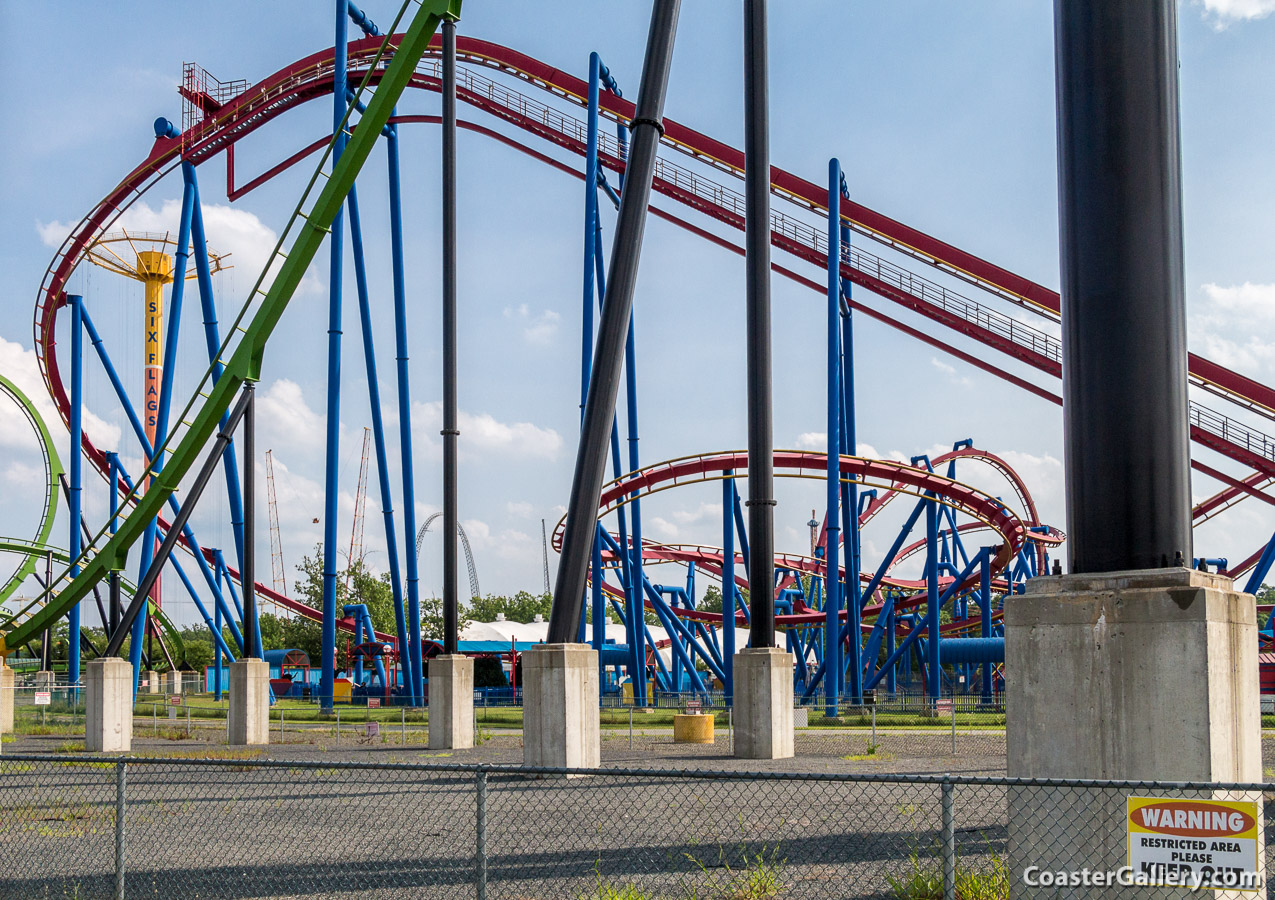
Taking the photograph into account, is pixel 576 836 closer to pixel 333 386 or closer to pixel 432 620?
pixel 333 386

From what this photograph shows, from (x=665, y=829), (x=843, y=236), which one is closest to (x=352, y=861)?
(x=665, y=829)

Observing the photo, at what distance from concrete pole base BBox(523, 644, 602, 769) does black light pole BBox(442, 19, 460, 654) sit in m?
5.52

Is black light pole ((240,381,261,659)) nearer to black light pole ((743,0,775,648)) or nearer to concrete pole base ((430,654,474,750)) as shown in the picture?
concrete pole base ((430,654,474,750))

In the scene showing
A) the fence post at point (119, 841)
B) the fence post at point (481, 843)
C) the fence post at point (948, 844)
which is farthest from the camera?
the fence post at point (119, 841)

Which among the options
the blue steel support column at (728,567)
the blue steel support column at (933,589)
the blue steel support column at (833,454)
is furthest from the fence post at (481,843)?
the blue steel support column at (933,589)

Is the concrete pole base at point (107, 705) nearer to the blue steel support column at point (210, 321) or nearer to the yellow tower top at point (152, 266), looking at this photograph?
the blue steel support column at point (210, 321)

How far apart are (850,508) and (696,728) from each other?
930 cm

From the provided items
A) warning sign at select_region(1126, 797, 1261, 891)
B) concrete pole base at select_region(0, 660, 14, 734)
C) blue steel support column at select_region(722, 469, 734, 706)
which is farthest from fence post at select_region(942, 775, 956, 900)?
concrete pole base at select_region(0, 660, 14, 734)

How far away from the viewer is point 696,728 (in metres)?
18.5

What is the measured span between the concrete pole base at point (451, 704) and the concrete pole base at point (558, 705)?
606 centimetres

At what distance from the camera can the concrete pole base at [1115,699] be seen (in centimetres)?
458

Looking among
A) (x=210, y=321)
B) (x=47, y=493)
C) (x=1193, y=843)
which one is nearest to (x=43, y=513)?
(x=47, y=493)

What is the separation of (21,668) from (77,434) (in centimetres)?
2520

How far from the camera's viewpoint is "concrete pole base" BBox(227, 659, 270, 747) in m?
20.2
